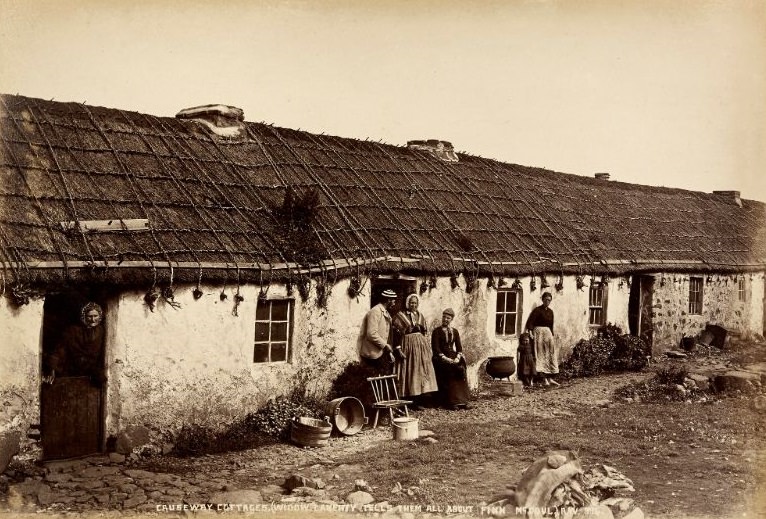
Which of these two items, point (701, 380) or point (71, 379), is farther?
point (701, 380)

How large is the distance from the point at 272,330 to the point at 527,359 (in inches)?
254

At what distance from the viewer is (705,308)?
66.7 feet

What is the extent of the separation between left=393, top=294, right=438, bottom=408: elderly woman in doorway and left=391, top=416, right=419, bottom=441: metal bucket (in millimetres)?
1436

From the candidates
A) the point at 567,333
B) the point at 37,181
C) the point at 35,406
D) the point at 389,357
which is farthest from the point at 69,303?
the point at 567,333

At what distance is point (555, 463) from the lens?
7.25 meters

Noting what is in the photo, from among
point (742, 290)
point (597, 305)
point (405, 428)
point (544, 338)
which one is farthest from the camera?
point (742, 290)

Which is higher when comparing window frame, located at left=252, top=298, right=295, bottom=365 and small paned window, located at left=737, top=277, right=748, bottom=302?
small paned window, located at left=737, top=277, right=748, bottom=302

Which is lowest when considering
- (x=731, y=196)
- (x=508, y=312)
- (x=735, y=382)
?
(x=735, y=382)

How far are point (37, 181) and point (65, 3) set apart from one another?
2.49m

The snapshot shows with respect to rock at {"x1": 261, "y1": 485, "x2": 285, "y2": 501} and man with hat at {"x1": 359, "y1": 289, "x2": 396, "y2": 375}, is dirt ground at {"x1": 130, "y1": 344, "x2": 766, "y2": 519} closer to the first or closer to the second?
rock at {"x1": 261, "y1": 485, "x2": 285, "y2": 501}

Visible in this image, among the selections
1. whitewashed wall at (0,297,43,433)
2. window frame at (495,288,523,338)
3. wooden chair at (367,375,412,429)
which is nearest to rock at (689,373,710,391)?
window frame at (495,288,523,338)

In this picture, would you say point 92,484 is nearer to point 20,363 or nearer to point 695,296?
point 20,363

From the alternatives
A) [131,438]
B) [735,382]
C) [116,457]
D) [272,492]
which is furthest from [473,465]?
[735,382]

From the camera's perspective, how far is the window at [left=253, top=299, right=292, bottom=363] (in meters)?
10.6
